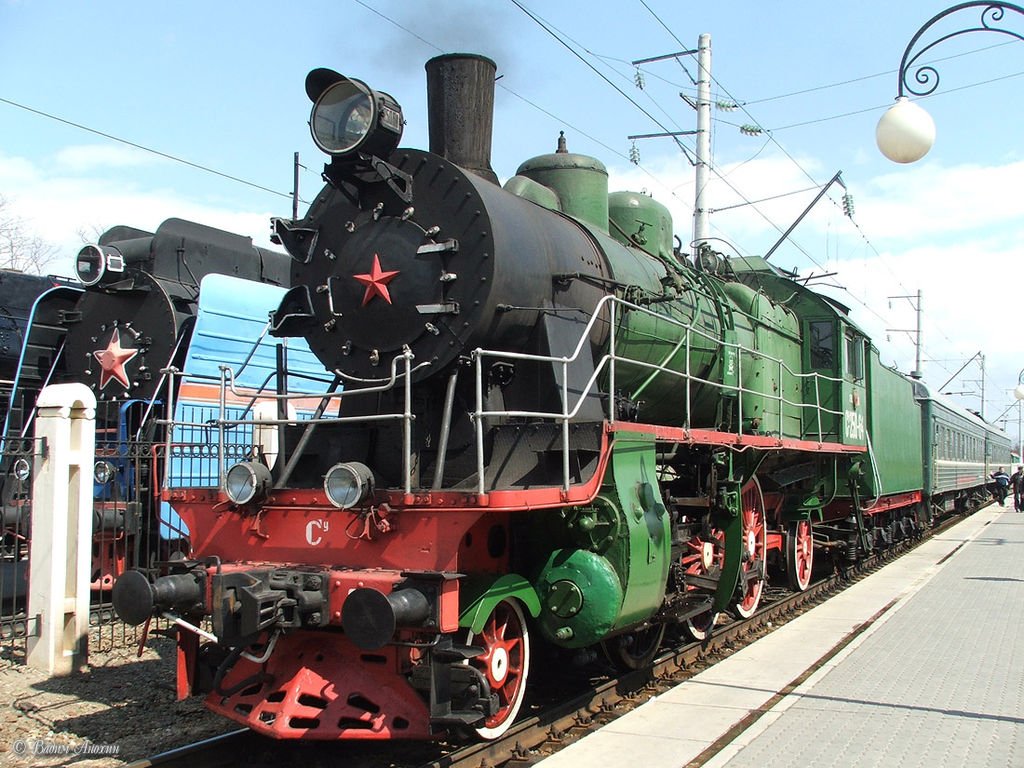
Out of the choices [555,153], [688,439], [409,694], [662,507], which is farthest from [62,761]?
[555,153]

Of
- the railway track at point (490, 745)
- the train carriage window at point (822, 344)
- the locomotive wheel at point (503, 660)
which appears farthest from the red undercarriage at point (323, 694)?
the train carriage window at point (822, 344)

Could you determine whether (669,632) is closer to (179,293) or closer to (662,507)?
(662,507)

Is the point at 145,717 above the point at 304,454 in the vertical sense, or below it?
below

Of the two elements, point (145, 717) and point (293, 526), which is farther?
point (145, 717)

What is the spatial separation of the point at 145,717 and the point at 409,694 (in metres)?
2.74

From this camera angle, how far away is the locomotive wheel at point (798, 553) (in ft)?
37.1

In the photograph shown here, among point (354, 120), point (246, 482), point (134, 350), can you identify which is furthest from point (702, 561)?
point (134, 350)

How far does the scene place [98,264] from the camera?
10.4 metres

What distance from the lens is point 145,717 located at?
662cm

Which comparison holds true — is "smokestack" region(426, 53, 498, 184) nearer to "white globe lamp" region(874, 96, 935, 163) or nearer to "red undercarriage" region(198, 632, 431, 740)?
"white globe lamp" region(874, 96, 935, 163)

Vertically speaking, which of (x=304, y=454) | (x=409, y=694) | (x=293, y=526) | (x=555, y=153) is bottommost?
(x=409, y=694)

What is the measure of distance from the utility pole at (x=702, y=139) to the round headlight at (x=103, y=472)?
10.8 metres

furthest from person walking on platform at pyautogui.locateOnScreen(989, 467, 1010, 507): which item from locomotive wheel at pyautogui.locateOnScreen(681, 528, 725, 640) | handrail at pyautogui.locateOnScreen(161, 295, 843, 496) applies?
handrail at pyautogui.locateOnScreen(161, 295, 843, 496)

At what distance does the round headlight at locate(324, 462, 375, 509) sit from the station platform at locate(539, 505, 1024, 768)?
1887mm
